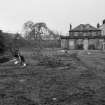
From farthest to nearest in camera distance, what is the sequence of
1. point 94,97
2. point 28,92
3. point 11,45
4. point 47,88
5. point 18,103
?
point 11,45, point 47,88, point 28,92, point 94,97, point 18,103

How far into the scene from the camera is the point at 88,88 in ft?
14.6

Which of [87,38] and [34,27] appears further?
[87,38]

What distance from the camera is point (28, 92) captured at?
4.05 m

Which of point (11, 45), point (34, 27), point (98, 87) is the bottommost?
point (98, 87)

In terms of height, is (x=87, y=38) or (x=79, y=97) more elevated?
(x=87, y=38)

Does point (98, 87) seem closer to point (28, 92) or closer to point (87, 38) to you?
point (28, 92)

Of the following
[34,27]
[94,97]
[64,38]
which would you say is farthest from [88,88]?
[64,38]

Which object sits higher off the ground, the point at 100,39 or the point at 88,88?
the point at 100,39

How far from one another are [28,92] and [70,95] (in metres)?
1.27

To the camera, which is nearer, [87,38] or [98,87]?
[98,87]

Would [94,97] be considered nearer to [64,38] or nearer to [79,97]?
[79,97]

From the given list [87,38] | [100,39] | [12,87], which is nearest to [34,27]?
[87,38]

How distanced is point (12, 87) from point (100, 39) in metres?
32.2

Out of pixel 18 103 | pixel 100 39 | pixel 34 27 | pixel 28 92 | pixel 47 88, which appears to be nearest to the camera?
pixel 18 103
